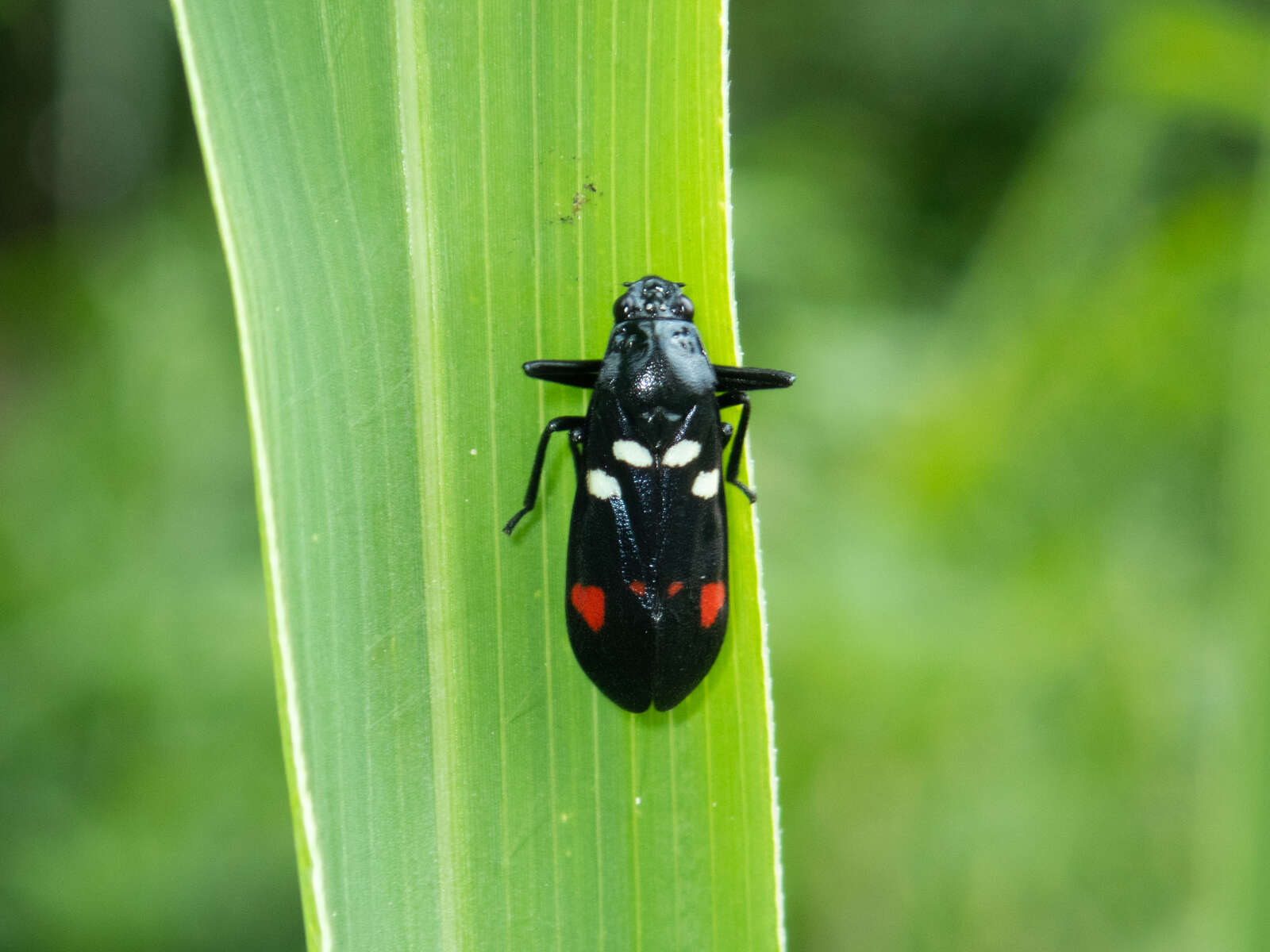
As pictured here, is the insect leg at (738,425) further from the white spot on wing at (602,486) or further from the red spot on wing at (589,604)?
the red spot on wing at (589,604)

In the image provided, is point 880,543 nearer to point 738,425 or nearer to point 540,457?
point 738,425

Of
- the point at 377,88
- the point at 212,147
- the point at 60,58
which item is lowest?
the point at 212,147

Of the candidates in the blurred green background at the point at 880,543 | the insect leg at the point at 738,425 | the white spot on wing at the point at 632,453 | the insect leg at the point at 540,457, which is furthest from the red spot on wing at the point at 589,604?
the blurred green background at the point at 880,543

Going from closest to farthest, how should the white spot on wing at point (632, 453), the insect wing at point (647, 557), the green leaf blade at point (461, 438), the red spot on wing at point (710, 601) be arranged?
the green leaf blade at point (461, 438) → the insect wing at point (647, 557) → the red spot on wing at point (710, 601) → the white spot on wing at point (632, 453)

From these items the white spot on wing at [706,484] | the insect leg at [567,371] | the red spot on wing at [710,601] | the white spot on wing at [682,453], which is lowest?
the red spot on wing at [710,601]

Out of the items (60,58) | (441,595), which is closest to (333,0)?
(441,595)

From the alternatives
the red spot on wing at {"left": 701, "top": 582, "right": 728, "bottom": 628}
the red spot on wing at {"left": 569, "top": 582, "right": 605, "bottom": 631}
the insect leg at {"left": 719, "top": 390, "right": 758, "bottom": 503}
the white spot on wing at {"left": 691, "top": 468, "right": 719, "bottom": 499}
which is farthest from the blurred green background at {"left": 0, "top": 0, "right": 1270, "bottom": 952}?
the red spot on wing at {"left": 569, "top": 582, "right": 605, "bottom": 631}

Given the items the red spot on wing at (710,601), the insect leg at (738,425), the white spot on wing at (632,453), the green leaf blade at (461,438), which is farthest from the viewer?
the insect leg at (738,425)

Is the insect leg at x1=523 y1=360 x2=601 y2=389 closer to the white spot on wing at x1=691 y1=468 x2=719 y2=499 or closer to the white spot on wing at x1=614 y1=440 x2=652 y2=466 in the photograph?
the white spot on wing at x1=614 y1=440 x2=652 y2=466

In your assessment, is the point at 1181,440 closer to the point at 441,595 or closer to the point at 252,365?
the point at 441,595
